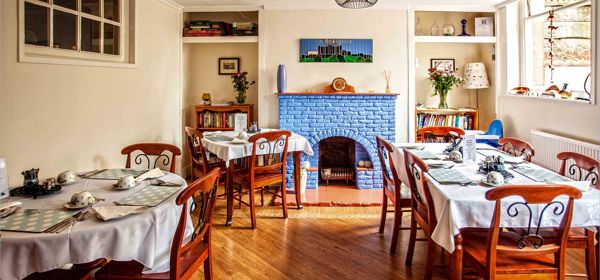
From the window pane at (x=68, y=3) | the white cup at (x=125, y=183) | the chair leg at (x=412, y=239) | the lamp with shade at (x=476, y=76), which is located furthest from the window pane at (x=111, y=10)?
the lamp with shade at (x=476, y=76)

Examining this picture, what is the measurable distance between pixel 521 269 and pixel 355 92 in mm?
3456

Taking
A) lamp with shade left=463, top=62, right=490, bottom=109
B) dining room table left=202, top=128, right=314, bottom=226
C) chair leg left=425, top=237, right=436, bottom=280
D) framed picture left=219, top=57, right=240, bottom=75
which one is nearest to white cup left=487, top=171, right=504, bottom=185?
chair leg left=425, top=237, right=436, bottom=280

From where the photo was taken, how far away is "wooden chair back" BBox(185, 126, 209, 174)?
3666mm

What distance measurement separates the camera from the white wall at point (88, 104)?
2.73 m

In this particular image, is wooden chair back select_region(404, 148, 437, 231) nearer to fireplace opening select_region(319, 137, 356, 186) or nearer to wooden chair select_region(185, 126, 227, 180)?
wooden chair select_region(185, 126, 227, 180)

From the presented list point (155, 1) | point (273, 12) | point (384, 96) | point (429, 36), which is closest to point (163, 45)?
point (155, 1)

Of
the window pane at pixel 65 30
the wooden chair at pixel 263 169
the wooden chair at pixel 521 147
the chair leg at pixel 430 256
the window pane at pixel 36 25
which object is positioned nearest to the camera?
the chair leg at pixel 430 256

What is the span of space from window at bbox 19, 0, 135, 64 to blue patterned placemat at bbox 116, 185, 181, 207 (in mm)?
1624

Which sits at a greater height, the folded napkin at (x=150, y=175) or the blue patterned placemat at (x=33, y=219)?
the folded napkin at (x=150, y=175)

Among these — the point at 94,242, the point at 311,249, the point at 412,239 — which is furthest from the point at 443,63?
the point at 94,242

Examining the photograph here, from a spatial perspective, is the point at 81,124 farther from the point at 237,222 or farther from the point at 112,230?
the point at 112,230

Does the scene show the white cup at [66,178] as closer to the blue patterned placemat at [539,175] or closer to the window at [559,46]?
the blue patterned placemat at [539,175]

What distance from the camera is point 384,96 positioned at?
4.93 meters

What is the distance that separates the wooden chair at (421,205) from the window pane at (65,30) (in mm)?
2946
